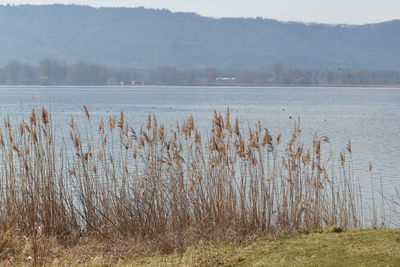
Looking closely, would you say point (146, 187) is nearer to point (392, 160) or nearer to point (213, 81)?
point (392, 160)

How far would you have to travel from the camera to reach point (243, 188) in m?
10.0

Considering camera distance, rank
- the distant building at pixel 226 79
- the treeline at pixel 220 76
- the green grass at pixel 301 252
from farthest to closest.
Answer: the distant building at pixel 226 79
the treeline at pixel 220 76
the green grass at pixel 301 252

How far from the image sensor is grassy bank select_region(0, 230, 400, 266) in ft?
23.9

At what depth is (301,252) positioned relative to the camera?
762 cm

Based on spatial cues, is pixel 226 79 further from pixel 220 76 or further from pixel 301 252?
pixel 301 252

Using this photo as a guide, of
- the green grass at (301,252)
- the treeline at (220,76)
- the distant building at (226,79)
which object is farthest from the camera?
the distant building at (226,79)

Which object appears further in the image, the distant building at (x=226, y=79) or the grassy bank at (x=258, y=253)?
the distant building at (x=226, y=79)

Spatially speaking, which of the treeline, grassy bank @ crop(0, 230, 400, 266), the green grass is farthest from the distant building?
the green grass

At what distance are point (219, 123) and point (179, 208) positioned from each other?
4.60 feet

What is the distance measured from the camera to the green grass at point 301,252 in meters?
7.20

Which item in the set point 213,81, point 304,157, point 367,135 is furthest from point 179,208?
point 213,81

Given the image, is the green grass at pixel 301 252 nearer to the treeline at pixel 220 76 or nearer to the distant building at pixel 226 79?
the treeline at pixel 220 76

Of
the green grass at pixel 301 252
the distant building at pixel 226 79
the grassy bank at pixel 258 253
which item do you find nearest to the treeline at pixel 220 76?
the distant building at pixel 226 79

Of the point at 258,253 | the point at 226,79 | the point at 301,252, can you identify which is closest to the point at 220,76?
the point at 226,79
